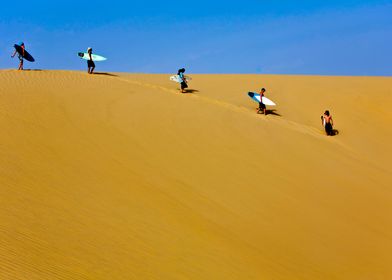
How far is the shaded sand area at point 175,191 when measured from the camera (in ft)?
21.2

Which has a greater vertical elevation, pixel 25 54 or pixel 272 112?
pixel 25 54

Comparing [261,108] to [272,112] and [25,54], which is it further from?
[25,54]

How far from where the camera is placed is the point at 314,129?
17.9m

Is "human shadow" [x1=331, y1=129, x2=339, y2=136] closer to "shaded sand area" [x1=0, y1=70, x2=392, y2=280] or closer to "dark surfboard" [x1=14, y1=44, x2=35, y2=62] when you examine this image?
"shaded sand area" [x1=0, y1=70, x2=392, y2=280]

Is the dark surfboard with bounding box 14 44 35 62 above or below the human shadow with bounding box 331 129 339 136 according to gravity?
above

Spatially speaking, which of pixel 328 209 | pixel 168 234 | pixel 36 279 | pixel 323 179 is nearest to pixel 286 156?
pixel 323 179

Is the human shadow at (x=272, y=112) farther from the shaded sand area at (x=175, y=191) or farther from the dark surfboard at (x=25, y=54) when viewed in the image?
the dark surfboard at (x=25, y=54)

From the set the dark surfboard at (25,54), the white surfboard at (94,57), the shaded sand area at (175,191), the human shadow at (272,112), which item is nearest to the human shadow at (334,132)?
the shaded sand area at (175,191)

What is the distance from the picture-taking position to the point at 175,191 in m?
9.08

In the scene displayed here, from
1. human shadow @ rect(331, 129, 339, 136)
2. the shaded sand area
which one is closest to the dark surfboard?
the shaded sand area

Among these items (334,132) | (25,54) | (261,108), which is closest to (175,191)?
(261,108)

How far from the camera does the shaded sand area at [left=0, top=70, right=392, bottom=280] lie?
646 centimetres

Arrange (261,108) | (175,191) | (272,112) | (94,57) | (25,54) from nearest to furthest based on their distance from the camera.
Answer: (175,191) < (261,108) < (272,112) < (25,54) < (94,57)

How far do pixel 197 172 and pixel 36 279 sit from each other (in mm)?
5511
